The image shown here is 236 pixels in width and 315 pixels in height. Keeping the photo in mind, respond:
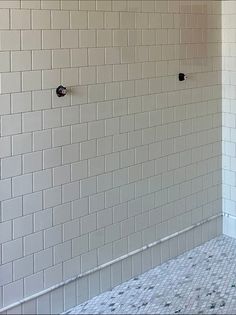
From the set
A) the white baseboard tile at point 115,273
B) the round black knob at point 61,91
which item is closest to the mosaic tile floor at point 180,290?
the white baseboard tile at point 115,273

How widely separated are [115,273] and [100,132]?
758mm

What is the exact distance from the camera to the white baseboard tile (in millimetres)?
2482

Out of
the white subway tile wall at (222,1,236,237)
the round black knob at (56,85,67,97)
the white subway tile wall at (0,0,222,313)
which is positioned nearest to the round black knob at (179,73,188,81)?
the white subway tile wall at (0,0,222,313)

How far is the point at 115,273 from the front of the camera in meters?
2.79

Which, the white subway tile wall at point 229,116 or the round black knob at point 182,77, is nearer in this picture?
the round black knob at point 182,77

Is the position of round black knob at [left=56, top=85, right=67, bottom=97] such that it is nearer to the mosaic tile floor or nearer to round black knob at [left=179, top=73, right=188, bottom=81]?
round black knob at [left=179, top=73, right=188, bottom=81]

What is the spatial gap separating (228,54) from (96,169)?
3.90 ft

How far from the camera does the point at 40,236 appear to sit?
2.43 m

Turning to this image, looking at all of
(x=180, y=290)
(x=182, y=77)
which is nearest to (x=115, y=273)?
(x=180, y=290)

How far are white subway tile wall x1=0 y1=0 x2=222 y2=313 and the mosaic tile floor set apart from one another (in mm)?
77

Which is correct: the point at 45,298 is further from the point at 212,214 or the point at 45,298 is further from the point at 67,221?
the point at 212,214

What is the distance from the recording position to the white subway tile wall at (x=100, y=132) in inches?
90.4

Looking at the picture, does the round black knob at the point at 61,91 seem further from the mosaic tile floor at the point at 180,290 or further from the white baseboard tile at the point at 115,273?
the mosaic tile floor at the point at 180,290

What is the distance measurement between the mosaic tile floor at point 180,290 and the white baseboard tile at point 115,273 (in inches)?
1.5
